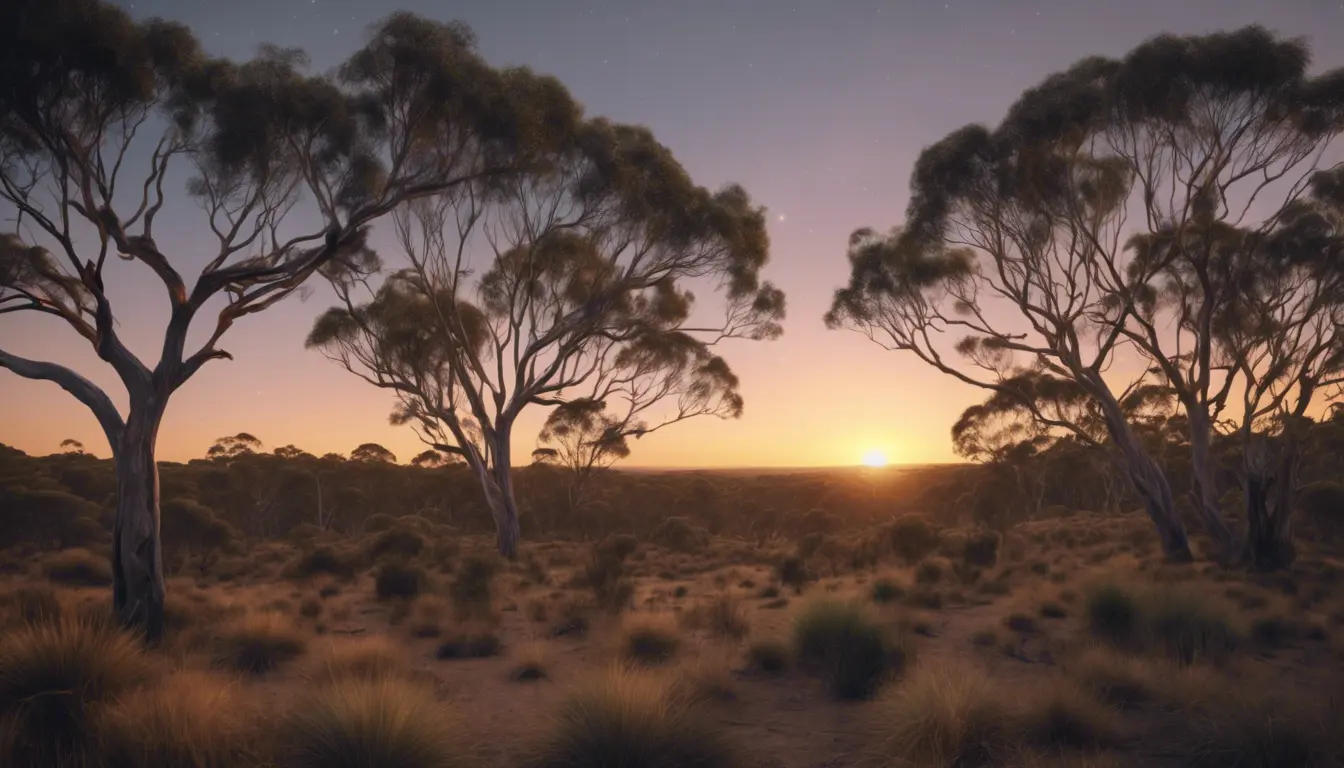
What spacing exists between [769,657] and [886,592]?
21.4 feet

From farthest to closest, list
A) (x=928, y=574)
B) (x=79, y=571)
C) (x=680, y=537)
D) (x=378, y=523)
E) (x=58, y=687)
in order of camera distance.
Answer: (x=378, y=523) < (x=680, y=537) < (x=79, y=571) < (x=928, y=574) < (x=58, y=687)

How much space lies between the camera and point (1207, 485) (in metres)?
16.8

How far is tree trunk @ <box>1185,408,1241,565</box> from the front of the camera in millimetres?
16672

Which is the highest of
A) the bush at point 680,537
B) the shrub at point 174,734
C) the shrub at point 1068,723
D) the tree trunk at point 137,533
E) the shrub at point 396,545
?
the tree trunk at point 137,533

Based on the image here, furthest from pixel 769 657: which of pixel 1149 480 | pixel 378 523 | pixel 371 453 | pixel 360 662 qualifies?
pixel 371 453

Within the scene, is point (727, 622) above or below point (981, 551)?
above

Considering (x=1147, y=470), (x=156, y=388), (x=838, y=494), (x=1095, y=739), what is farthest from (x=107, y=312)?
(x=838, y=494)

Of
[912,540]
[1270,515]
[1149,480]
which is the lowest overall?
[912,540]

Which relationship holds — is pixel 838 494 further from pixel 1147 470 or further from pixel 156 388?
pixel 156 388

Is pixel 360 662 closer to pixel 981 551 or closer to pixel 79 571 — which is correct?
pixel 79 571

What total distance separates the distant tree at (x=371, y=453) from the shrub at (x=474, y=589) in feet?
142

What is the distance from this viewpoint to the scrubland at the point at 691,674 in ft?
16.3

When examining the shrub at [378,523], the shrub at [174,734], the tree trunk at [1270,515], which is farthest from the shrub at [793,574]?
the shrub at [378,523]

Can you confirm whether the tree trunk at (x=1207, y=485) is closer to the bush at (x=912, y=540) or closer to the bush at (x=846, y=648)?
the bush at (x=912, y=540)
